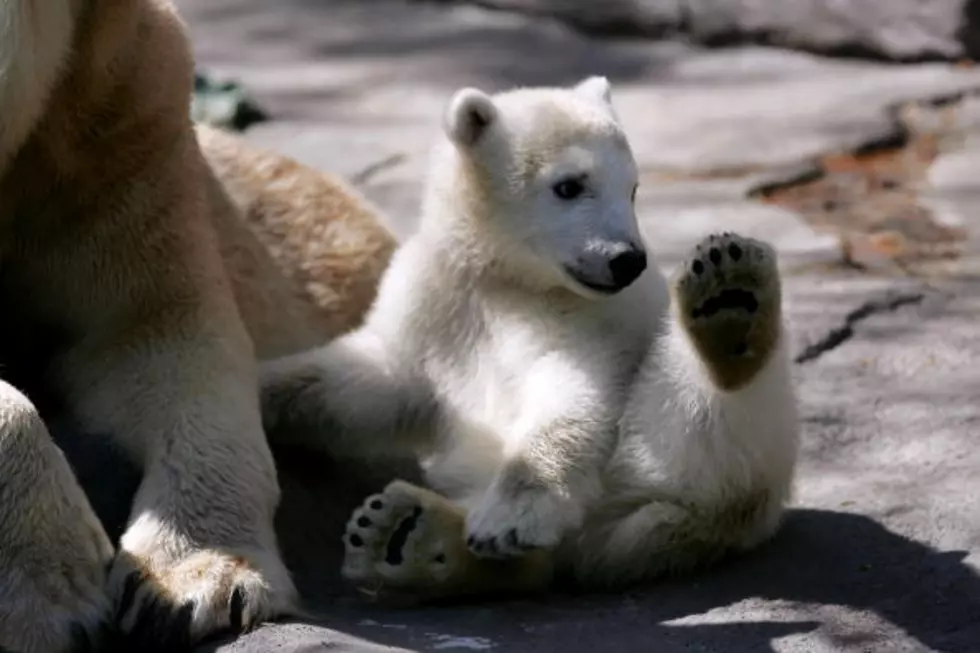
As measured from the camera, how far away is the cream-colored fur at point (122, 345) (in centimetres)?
278

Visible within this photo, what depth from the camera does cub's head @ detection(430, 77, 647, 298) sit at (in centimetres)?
336

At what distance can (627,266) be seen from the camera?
10.6 ft

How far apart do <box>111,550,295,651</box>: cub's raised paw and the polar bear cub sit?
8.4 inches

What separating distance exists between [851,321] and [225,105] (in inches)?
121

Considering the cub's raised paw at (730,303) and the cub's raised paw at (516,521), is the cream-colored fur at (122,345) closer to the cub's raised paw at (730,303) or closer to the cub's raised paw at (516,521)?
the cub's raised paw at (516,521)

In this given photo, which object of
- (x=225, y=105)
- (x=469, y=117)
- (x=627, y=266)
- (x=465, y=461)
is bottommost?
(x=225, y=105)

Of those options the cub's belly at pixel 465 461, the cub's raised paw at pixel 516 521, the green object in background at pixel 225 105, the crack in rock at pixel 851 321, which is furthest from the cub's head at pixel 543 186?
the green object in background at pixel 225 105

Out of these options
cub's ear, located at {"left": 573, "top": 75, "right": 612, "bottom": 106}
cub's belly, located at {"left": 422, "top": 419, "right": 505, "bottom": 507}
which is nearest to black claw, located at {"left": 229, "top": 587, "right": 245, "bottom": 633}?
cub's belly, located at {"left": 422, "top": 419, "right": 505, "bottom": 507}

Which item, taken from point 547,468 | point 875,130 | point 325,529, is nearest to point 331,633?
point 547,468

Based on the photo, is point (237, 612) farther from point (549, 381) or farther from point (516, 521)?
point (549, 381)

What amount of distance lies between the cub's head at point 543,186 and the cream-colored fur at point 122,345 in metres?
0.50

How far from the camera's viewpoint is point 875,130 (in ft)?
20.9

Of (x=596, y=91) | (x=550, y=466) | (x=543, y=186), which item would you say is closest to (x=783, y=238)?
(x=596, y=91)

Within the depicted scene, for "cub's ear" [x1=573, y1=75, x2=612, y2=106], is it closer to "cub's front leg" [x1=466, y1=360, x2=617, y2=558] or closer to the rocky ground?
"cub's front leg" [x1=466, y1=360, x2=617, y2=558]
